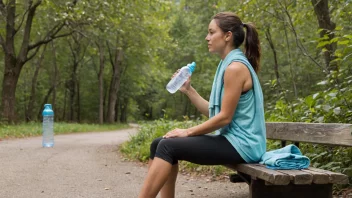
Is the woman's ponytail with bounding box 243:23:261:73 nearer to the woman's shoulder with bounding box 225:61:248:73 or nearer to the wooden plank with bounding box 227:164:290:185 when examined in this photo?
the woman's shoulder with bounding box 225:61:248:73

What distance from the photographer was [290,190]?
A: 3.20 metres

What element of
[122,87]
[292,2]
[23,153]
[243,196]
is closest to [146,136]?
[23,153]

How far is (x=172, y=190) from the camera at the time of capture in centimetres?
368

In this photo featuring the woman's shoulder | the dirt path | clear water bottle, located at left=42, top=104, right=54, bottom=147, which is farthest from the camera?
clear water bottle, located at left=42, top=104, right=54, bottom=147

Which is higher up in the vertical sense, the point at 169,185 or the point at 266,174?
the point at 266,174

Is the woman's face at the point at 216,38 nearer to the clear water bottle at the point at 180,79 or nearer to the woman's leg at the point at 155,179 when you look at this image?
the clear water bottle at the point at 180,79

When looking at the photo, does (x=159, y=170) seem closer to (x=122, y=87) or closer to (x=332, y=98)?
(x=332, y=98)

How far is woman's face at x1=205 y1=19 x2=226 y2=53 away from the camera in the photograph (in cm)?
347

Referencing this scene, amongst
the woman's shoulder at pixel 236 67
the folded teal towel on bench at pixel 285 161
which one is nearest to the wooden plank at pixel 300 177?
the folded teal towel on bench at pixel 285 161

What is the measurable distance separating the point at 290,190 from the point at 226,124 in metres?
0.71

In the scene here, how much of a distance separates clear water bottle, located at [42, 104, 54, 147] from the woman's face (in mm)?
7841

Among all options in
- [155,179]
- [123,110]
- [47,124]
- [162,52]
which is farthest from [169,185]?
[123,110]

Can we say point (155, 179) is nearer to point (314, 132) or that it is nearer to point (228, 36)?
point (228, 36)

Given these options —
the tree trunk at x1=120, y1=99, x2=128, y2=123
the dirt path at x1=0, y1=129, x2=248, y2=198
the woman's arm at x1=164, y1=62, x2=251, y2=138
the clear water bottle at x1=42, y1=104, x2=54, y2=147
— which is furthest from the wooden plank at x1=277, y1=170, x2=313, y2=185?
Result: the tree trunk at x1=120, y1=99, x2=128, y2=123
